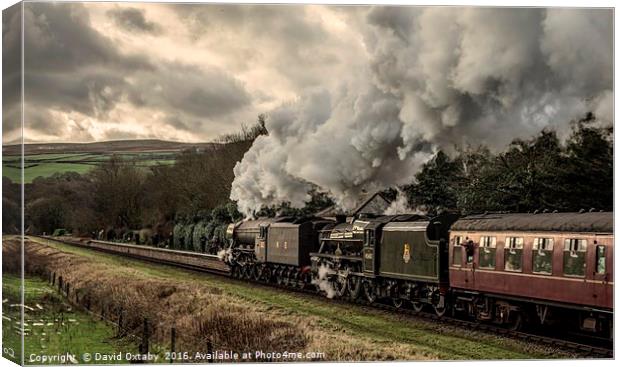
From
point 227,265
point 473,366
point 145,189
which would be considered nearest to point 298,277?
point 227,265

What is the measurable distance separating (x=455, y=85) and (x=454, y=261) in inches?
160

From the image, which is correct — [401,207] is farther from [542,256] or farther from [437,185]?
[542,256]

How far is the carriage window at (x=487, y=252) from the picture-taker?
21.5 meters

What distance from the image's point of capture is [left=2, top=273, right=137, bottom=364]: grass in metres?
20.0

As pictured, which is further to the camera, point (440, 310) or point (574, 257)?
point (440, 310)

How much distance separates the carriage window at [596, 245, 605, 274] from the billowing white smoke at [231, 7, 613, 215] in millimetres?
3582

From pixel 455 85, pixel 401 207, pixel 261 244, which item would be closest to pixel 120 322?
pixel 401 207

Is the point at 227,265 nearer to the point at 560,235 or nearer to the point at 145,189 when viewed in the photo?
the point at 145,189

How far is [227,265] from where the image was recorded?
2714 centimetres

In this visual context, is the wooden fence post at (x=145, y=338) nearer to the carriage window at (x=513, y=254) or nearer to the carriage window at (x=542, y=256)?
the carriage window at (x=513, y=254)

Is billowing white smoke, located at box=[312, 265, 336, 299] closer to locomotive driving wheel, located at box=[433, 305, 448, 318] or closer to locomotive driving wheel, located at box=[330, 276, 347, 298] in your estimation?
locomotive driving wheel, located at box=[330, 276, 347, 298]

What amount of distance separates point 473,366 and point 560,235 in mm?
3134

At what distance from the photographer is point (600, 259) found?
18.5 meters

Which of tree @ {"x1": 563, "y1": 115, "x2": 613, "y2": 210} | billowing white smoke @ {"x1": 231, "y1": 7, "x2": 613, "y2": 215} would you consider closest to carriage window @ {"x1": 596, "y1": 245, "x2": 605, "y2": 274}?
tree @ {"x1": 563, "y1": 115, "x2": 613, "y2": 210}
